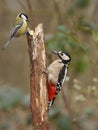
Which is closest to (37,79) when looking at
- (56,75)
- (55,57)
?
(56,75)

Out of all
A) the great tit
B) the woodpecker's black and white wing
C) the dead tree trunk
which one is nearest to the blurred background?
the woodpecker's black and white wing

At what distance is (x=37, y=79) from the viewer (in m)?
3.90

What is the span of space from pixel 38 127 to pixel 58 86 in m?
0.38

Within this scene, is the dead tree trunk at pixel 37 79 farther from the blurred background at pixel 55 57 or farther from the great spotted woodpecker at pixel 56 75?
the blurred background at pixel 55 57

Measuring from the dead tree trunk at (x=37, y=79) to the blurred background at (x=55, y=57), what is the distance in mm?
606

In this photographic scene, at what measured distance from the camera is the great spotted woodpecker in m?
4.06

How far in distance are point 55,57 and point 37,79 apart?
2.24 m

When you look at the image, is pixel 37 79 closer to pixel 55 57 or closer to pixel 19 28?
pixel 19 28

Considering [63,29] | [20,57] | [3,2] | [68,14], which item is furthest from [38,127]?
[20,57]

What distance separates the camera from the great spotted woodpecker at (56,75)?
4.06 m

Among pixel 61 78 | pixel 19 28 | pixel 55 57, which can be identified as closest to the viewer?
pixel 19 28

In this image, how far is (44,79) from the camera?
3.94 meters

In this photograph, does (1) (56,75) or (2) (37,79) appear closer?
(2) (37,79)

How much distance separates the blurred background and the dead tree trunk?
606 millimetres
